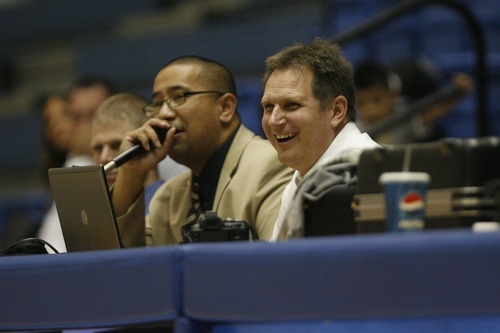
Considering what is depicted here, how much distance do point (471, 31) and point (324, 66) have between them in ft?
6.13

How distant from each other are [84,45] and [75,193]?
16.4 feet

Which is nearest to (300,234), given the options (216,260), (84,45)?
(216,260)

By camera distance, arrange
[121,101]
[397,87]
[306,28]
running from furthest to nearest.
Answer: [306,28] → [397,87] → [121,101]

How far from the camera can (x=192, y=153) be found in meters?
2.79

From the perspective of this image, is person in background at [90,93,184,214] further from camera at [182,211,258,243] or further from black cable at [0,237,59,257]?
camera at [182,211,258,243]

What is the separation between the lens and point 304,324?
142 centimetres

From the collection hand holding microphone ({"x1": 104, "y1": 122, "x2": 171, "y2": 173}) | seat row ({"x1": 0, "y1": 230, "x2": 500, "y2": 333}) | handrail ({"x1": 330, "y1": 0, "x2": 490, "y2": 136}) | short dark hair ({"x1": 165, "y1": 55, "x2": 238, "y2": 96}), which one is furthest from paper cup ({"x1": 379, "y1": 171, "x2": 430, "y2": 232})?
handrail ({"x1": 330, "y1": 0, "x2": 490, "y2": 136})

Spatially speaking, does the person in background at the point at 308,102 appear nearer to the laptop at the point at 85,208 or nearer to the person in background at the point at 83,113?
the laptop at the point at 85,208

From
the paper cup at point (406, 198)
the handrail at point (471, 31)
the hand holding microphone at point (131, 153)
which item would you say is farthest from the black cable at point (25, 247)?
the handrail at point (471, 31)

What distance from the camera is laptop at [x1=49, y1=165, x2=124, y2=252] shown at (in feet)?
7.39

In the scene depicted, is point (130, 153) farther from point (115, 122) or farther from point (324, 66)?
point (115, 122)

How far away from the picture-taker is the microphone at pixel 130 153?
243 centimetres

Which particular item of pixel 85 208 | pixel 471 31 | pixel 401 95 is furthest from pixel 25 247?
pixel 401 95

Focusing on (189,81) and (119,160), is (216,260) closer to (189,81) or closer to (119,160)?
(119,160)
